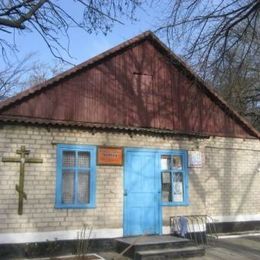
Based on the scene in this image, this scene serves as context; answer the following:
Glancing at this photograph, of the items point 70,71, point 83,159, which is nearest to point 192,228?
point 83,159

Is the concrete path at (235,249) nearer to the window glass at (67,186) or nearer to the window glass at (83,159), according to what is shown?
the window glass at (67,186)

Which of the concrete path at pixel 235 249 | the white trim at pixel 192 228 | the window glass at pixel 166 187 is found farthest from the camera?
the window glass at pixel 166 187

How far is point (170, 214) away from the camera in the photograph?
478 inches

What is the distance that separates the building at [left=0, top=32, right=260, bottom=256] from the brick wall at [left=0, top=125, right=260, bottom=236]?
22 millimetres

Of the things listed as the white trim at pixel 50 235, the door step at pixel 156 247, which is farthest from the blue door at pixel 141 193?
the door step at pixel 156 247

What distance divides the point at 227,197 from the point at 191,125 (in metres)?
2.40

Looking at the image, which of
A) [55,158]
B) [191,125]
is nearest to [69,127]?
[55,158]

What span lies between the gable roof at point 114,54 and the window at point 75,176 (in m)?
0.72

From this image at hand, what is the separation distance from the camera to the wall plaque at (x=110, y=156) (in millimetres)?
11258

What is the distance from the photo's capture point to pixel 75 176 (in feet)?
35.8

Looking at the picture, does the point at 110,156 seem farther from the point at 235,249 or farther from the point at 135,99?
the point at 235,249

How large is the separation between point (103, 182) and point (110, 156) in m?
0.63

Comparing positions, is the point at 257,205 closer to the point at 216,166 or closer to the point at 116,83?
the point at 216,166

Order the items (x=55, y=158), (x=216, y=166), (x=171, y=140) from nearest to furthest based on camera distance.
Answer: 1. (x=55, y=158)
2. (x=171, y=140)
3. (x=216, y=166)
